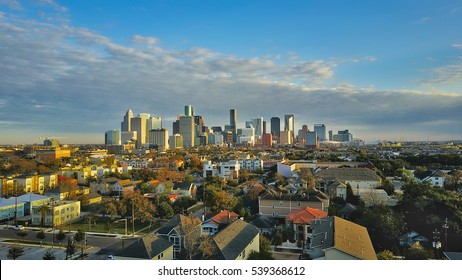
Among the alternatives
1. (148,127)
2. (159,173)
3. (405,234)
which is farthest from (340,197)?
(148,127)

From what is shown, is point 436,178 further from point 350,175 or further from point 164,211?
point 164,211

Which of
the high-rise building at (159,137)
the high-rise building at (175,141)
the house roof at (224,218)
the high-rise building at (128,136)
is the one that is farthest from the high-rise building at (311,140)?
the house roof at (224,218)

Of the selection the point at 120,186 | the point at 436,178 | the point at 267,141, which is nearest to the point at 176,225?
the point at 120,186

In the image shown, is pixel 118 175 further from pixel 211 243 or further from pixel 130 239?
pixel 211 243

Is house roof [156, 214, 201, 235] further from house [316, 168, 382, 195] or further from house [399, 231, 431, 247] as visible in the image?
house [316, 168, 382, 195]

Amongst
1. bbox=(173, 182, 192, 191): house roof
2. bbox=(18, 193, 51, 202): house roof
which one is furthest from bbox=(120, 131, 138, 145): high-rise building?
bbox=(18, 193, 51, 202): house roof
